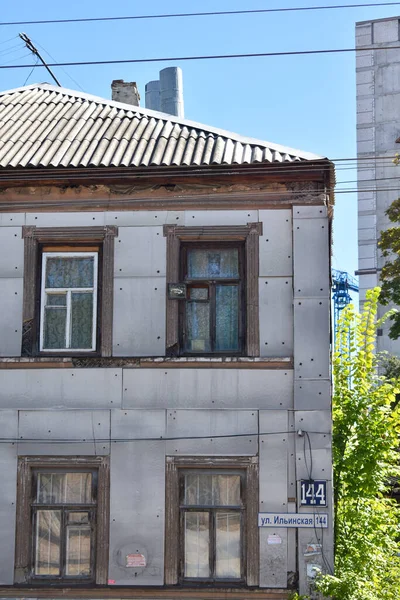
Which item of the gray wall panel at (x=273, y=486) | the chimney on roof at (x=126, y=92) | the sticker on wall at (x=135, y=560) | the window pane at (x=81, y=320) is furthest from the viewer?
the chimney on roof at (x=126, y=92)

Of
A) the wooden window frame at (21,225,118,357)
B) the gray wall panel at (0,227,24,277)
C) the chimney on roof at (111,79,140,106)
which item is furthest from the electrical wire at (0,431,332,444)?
the chimney on roof at (111,79,140,106)

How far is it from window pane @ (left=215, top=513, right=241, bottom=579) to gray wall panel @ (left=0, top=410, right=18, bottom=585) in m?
2.92

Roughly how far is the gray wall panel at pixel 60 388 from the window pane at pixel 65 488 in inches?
39.6

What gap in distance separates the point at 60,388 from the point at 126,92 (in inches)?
336

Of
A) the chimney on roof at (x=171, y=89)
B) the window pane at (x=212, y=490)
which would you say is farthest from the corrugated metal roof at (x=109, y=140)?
the chimney on roof at (x=171, y=89)

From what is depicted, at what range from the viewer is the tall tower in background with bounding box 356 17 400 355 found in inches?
2398

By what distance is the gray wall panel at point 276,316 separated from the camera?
13.2 metres

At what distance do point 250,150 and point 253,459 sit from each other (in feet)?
15.3

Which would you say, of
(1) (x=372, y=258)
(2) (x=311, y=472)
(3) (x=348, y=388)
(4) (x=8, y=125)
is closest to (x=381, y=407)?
(3) (x=348, y=388)

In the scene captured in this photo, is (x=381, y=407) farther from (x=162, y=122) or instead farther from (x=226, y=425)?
(x=162, y=122)

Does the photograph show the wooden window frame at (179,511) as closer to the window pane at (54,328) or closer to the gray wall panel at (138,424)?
the gray wall panel at (138,424)

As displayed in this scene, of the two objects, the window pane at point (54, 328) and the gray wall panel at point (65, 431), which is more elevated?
the window pane at point (54, 328)

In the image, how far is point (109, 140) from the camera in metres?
14.8

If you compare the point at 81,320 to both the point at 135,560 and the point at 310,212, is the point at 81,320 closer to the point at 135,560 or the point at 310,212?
the point at 135,560
